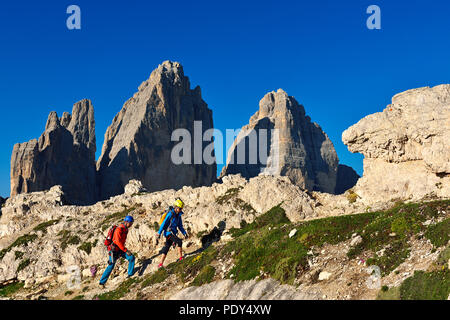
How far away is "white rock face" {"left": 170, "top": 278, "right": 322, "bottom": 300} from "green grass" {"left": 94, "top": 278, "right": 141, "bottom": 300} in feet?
13.4

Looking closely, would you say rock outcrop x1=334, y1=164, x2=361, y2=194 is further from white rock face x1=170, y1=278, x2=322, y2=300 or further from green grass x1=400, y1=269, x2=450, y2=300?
green grass x1=400, y1=269, x2=450, y2=300

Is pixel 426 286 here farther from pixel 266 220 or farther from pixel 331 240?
pixel 266 220

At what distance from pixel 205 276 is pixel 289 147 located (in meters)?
147

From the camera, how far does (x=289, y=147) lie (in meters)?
160

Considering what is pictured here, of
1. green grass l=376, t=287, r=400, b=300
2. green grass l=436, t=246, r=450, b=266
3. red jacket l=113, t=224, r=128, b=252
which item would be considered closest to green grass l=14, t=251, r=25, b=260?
red jacket l=113, t=224, r=128, b=252

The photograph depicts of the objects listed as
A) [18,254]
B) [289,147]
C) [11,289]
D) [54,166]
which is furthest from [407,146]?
[289,147]

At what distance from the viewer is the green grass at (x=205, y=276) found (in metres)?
15.9

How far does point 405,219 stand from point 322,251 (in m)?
3.41

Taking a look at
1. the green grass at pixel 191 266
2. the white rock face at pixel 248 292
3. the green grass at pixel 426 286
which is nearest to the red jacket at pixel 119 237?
the green grass at pixel 191 266

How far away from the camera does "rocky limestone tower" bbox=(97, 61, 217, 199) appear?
354 ft

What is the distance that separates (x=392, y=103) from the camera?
24.5 meters

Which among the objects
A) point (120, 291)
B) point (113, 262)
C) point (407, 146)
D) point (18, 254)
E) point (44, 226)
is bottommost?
point (120, 291)
